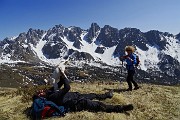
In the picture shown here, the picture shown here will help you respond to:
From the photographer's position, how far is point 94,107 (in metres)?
18.9

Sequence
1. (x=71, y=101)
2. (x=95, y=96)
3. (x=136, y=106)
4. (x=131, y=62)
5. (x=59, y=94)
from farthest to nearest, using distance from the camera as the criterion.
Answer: (x=131, y=62)
(x=95, y=96)
(x=136, y=106)
(x=71, y=101)
(x=59, y=94)

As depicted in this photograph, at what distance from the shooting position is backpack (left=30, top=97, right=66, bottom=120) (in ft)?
59.4

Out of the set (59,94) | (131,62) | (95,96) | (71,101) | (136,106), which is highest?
(131,62)

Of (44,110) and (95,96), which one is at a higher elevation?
(95,96)

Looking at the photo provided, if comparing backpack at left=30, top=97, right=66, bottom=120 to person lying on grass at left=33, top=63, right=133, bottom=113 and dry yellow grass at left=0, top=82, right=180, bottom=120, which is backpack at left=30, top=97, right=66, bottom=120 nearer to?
dry yellow grass at left=0, top=82, right=180, bottom=120

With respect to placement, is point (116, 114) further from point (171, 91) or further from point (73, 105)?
point (171, 91)

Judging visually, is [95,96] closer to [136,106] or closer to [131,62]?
[136,106]

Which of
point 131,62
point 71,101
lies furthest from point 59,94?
point 131,62

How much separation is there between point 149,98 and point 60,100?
7160mm

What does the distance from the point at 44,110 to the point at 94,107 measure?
121 inches

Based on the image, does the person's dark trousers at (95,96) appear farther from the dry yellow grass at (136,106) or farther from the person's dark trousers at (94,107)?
the person's dark trousers at (94,107)

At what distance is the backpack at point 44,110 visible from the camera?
59.4 feet

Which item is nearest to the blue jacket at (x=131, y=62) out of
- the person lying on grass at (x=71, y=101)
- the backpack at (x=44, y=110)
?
the person lying on grass at (x=71, y=101)

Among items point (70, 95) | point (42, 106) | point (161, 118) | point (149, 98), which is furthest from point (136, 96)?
point (42, 106)
